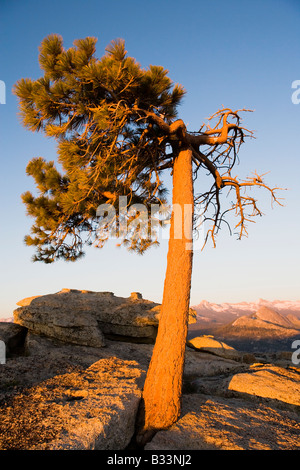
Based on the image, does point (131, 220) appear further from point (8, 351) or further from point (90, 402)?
point (8, 351)

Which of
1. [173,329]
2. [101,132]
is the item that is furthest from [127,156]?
[173,329]

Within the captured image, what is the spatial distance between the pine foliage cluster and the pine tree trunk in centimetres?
171

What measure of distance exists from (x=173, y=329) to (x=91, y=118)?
5.30 metres

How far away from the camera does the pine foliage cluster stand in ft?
19.7

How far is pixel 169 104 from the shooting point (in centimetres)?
705

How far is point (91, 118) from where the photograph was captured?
6.87 meters

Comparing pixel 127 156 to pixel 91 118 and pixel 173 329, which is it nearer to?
pixel 91 118

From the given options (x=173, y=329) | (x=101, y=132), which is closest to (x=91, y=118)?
(x=101, y=132)

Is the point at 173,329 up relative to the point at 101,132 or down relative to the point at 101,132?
down

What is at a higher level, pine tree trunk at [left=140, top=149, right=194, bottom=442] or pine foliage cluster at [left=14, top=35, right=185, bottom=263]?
pine foliage cluster at [left=14, top=35, right=185, bottom=263]

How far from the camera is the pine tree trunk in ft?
16.9

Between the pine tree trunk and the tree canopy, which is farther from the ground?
the tree canopy

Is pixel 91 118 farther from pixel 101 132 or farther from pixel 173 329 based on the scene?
pixel 173 329

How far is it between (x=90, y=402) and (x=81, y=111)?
6031 mm
